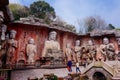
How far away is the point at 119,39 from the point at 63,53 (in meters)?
4.97

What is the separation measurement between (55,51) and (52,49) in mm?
281

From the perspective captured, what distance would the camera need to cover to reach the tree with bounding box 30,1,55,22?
1050 inches

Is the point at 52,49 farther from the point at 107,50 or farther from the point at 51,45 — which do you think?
the point at 107,50

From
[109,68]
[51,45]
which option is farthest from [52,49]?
[109,68]

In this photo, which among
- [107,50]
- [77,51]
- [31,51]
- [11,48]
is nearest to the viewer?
[11,48]

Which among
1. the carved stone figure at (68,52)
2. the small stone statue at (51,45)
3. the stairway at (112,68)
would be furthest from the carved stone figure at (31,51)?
the stairway at (112,68)

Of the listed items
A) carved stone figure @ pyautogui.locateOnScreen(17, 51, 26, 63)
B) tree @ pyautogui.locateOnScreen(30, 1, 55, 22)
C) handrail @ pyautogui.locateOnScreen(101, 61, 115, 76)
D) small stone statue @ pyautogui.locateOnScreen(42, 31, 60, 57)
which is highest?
tree @ pyautogui.locateOnScreen(30, 1, 55, 22)

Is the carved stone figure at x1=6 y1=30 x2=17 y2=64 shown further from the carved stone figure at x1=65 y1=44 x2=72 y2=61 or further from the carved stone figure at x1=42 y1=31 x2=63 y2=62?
the carved stone figure at x1=65 y1=44 x2=72 y2=61

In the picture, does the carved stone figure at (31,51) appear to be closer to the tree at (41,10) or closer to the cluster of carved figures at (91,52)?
the cluster of carved figures at (91,52)

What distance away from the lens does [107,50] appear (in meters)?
17.1

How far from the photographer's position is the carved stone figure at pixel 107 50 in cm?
1694

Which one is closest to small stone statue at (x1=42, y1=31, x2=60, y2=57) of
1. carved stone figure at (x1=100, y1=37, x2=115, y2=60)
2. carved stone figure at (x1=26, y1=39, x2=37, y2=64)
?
carved stone figure at (x1=26, y1=39, x2=37, y2=64)

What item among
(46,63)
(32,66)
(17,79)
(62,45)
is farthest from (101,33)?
(17,79)

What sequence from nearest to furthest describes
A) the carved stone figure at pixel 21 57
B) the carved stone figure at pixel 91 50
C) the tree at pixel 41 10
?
the carved stone figure at pixel 21 57 → the carved stone figure at pixel 91 50 → the tree at pixel 41 10
